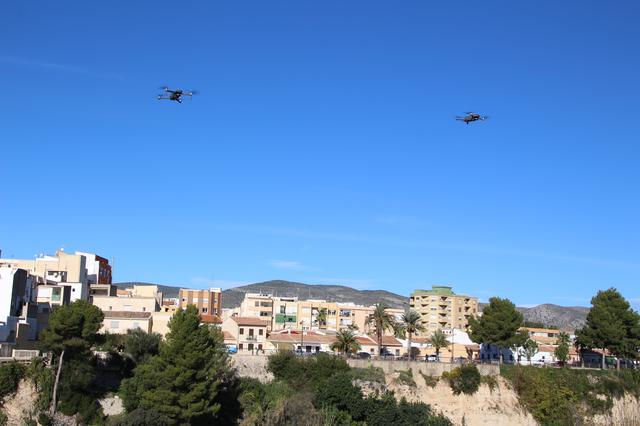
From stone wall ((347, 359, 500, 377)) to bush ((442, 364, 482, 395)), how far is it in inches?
37.6

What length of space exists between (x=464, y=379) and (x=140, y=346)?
29.3 m

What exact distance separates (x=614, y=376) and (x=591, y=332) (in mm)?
8926

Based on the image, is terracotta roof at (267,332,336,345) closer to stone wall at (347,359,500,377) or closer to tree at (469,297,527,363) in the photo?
tree at (469,297,527,363)

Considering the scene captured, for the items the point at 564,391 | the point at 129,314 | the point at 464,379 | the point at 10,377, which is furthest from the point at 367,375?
the point at 10,377

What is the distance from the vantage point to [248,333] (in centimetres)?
8256

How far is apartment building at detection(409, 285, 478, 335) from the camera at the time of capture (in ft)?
446

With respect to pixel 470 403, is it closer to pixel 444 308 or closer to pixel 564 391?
pixel 564 391

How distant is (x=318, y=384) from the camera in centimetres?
5784

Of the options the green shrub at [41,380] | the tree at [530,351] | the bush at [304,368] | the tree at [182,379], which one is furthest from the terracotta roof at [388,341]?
the green shrub at [41,380]

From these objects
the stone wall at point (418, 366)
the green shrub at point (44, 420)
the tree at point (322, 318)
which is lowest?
the green shrub at point (44, 420)

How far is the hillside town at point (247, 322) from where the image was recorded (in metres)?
60.5

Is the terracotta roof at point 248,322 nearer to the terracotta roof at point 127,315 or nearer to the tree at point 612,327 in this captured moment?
the terracotta roof at point 127,315

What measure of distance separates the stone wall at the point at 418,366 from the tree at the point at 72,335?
77.1 feet

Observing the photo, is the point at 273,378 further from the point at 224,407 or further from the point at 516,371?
the point at 516,371
